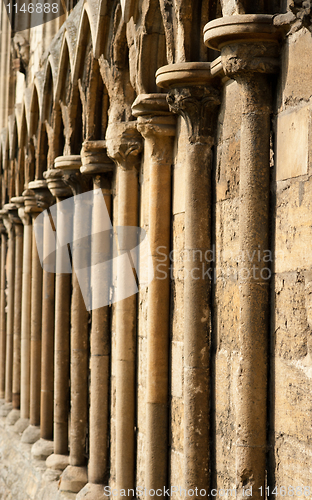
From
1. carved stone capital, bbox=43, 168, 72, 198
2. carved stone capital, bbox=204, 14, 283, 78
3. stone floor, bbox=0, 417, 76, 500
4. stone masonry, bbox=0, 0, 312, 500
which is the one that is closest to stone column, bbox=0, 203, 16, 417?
stone floor, bbox=0, 417, 76, 500

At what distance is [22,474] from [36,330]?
1.60 m

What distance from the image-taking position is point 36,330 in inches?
305

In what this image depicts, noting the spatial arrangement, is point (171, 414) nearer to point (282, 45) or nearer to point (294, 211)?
point (294, 211)

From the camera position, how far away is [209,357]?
11.7 ft

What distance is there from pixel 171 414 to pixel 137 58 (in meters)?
2.21

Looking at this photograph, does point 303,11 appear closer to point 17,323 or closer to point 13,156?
point 17,323

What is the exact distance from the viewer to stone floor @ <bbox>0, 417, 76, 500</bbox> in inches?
235

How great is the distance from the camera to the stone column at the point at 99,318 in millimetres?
5215

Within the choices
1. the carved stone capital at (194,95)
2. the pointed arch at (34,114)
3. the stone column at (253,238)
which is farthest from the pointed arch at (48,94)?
the stone column at (253,238)

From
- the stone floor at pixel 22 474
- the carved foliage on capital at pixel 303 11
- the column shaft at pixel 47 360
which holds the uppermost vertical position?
the carved foliage on capital at pixel 303 11

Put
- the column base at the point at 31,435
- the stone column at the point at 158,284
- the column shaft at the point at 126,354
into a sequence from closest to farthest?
1. the stone column at the point at 158,284
2. the column shaft at the point at 126,354
3. the column base at the point at 31,435

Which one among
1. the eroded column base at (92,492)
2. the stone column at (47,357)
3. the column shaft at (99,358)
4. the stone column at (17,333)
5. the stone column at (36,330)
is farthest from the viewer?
the stone column at (17,333)

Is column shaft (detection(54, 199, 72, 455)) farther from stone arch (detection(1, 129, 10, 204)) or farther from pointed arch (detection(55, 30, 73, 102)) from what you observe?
stone arch (detection(1, 129, 10, 204))

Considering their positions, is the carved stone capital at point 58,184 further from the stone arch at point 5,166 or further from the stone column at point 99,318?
the stone arch at point 5,166
